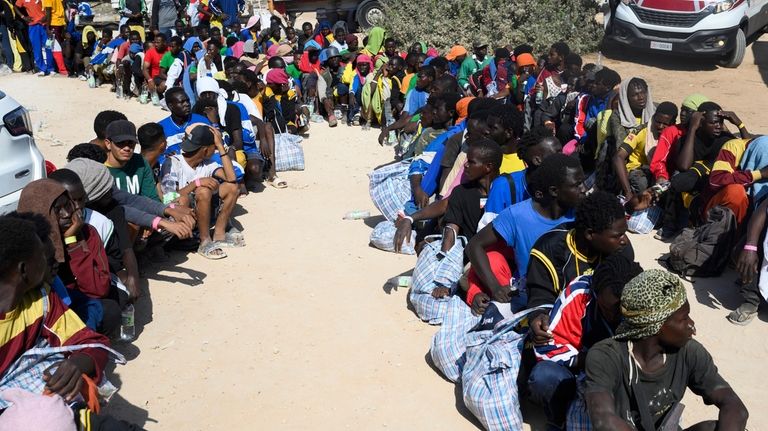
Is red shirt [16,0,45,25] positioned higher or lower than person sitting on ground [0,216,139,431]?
lower

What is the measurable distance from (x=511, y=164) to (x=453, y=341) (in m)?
1.90

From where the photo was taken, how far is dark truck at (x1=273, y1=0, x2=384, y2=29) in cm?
1888

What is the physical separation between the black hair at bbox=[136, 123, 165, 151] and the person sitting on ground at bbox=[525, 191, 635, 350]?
11.9 ft

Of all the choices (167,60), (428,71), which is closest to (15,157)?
(428,71)

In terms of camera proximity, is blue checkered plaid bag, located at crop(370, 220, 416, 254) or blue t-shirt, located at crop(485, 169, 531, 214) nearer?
blue t-shirt, located at crop(485, 169, 531, 214)

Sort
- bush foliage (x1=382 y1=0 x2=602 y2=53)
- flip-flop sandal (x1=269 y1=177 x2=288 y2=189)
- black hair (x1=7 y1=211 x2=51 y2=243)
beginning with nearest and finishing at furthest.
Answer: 1. black hair (x1=7 y1=211 x2=51 y2=243)
2. flip-flop sandal (x1=269 y1=177 x2=288 y2=189)
3. bush foliage (x1=382 y1=0 x2=602 y2=53)

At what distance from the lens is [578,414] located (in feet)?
13.2

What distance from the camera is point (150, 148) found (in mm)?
6977

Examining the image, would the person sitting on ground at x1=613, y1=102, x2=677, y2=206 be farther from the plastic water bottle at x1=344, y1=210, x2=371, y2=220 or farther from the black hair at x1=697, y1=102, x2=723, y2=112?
the plastic water bottle at x1=344, y1=210, x2=371, y2=220

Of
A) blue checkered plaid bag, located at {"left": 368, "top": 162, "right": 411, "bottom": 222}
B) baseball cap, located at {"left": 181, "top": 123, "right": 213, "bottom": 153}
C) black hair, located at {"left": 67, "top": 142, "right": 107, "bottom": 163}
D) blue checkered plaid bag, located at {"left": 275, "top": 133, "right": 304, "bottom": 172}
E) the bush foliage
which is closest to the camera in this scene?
black hair, located at {"left": 67, "top": 142, "right": 107, "bottom": 163}

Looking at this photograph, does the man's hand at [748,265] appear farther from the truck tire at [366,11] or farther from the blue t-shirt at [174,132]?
the truck tire at [366,11]

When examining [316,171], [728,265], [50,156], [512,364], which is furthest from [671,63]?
[512,364]

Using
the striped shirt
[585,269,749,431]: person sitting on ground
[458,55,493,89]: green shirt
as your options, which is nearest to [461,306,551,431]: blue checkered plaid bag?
[585,269,749,431]: person sitting on ground

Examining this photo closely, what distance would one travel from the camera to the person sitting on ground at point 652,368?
11.6 feet
